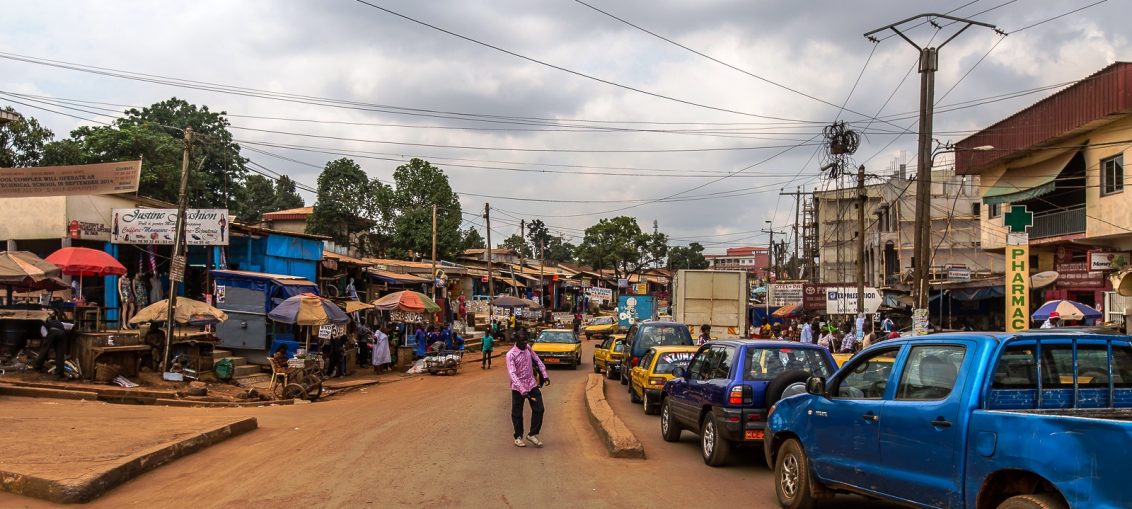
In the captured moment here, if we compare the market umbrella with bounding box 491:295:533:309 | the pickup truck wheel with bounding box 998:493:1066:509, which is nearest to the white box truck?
the market umbrella with bounding box 491:295:533:309

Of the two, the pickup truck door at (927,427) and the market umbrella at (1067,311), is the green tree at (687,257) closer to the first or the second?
the market umbrella at (1067,311)

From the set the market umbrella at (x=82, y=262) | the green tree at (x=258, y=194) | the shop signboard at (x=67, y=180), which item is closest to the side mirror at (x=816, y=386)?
the market umbrella at (x=82, y=262)

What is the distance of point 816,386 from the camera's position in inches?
287

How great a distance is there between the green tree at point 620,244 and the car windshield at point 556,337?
160ft

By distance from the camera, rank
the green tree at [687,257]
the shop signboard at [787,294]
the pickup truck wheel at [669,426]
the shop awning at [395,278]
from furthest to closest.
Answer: the green tree at [687,257]
the shop signboard at [787,294]
the shop awning at [395,278]
the pickup truck wheel at [669,426]

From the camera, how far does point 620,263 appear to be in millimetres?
84500

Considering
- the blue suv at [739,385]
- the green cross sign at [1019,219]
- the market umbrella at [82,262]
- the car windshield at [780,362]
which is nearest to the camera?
the blue suv at [739,385]

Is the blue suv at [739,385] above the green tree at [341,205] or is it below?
below

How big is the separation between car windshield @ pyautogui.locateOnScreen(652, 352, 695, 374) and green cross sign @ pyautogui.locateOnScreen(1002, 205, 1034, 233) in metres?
19.2

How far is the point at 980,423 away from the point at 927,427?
0.52m

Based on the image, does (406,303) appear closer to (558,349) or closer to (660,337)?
(558,349)

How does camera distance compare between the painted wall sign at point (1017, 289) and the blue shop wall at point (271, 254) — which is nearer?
the painted wall sign at point (1017, 289)

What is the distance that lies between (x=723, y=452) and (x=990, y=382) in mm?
4734

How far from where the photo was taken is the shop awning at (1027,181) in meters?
26.6
